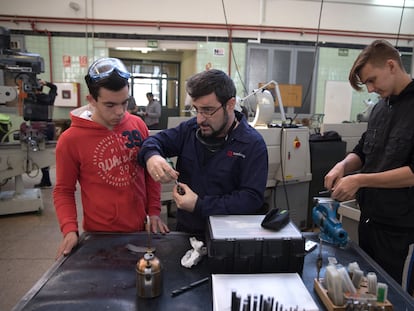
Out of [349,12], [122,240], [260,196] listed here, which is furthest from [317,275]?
[349,12]

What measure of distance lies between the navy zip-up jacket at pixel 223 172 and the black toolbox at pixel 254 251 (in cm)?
17

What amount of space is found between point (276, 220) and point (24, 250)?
228 cm

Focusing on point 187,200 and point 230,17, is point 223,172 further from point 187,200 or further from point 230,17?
point 230,17

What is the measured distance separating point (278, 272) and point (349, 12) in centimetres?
593

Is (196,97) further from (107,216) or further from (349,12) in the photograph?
(349,12)

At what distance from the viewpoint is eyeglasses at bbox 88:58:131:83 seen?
1074mm

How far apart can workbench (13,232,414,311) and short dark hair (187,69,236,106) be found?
0.50 metres

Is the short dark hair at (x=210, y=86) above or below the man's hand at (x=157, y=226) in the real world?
above

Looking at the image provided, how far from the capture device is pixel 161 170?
1059 mm

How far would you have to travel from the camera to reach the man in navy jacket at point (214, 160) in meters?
1.05

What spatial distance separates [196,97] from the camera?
110 centimetres

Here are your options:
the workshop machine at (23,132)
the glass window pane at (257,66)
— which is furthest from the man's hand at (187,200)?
the glass window pane at (257,66)

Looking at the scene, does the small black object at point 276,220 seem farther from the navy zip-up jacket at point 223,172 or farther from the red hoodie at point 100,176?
the red hoodie at point 100,176

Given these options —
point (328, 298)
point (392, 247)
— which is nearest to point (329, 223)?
point (392, 247)
